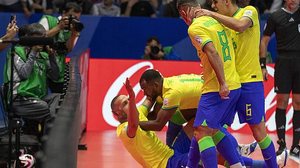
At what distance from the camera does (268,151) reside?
7.66 m

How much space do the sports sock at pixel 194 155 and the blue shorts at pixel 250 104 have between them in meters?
0.53

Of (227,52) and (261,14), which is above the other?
(227,52)

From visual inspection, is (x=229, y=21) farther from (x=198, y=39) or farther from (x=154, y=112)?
(x=154, y=112)

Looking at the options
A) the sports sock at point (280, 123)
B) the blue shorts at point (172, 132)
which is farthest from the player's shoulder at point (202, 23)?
the sports sock at point (280, 123)

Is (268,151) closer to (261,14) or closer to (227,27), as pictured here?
(227,27)

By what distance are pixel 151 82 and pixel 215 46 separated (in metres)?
0.79

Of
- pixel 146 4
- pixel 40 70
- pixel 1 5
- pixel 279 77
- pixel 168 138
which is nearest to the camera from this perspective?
pixel 168 138

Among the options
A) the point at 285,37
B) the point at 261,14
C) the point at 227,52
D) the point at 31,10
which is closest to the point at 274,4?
the point at 261,14

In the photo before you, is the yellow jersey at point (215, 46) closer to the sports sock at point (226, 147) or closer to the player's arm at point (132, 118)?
the sports sock at point (226, 147)

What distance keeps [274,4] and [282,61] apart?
6393mm

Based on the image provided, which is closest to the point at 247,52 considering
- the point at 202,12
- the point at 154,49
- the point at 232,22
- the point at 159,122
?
the point at 232,22

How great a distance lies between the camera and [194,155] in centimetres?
741

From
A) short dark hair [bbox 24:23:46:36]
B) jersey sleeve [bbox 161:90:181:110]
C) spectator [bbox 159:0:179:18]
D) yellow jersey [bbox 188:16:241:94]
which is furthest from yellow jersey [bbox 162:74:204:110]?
spectator [bbox 159:0:179:18]

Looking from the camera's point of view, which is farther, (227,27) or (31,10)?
(31,10)
